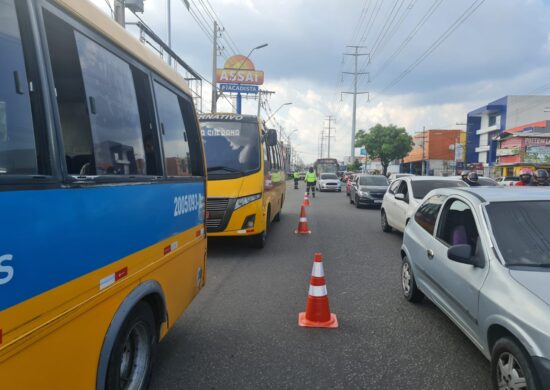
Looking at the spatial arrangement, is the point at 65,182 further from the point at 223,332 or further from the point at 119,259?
the point at 223,332

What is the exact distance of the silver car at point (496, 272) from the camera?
2.66 meters

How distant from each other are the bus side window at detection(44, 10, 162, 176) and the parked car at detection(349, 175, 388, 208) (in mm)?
15899

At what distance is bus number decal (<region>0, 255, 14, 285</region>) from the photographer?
1.54m

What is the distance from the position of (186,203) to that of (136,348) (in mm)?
1370

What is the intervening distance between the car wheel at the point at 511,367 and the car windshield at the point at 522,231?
26.9 inches

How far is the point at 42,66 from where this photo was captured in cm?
192

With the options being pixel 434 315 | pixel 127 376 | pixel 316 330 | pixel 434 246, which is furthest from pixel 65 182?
pixel 434 315

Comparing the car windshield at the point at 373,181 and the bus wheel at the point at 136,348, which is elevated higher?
the bus wheel at the point at 136,348

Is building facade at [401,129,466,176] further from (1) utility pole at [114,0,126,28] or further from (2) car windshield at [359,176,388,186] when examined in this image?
(1) utility pole at [114,0,126,28]

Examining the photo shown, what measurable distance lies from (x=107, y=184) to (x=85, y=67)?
65 cm

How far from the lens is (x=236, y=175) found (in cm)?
848

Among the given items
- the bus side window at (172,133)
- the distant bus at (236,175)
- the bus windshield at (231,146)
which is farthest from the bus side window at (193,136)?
the bus windshield at (231,146)

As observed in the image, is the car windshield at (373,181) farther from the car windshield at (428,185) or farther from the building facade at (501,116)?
the building facade at (501,116)

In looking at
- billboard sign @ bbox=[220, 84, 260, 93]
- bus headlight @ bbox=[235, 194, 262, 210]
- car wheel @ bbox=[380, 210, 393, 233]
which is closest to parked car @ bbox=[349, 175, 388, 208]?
car wheel @ bbox=[380, 210, 393, 233]
